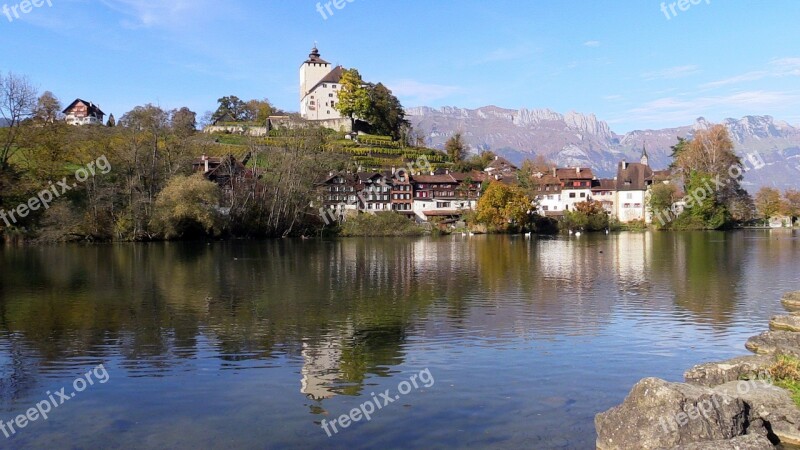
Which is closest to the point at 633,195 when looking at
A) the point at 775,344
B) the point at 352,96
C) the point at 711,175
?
the point at 711,175

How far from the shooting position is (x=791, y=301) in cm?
2830

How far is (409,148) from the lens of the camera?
141750 millimetres

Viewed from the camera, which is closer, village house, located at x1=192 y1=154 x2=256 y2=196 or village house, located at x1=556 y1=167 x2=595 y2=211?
village house, located at x1=192 y1=154 x2=256 y2=196

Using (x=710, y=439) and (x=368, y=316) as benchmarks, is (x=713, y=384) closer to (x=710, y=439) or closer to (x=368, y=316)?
(x=710, y=439)

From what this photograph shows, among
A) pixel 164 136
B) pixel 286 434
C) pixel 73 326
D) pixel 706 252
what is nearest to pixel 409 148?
pixel 164 136

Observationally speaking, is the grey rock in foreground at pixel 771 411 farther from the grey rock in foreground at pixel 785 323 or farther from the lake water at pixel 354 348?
the grey rock in foreground at pixel 785 323

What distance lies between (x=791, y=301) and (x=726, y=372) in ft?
54.1

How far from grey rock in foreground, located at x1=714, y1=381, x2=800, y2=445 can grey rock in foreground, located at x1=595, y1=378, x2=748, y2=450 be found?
1.60 feet

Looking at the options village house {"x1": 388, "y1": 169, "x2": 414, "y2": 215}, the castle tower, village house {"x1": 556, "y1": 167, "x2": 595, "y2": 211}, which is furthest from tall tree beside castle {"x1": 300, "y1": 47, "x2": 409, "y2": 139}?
village house {"x1": 556, "y1": 167, "x2": 595, "y2": 211}

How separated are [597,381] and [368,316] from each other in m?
12.0

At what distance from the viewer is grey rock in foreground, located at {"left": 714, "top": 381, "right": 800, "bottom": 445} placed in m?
A: 12.1

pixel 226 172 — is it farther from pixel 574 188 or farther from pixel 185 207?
pixel 574 188

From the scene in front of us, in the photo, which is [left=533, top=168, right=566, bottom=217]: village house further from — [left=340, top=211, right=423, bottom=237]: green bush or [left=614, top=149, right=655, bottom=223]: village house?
[left=340, top=211, right=423, bottom=237]: green bush

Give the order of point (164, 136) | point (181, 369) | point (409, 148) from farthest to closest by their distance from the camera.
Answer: point (409, 148) < point (164, 136) < point (181, 369)
